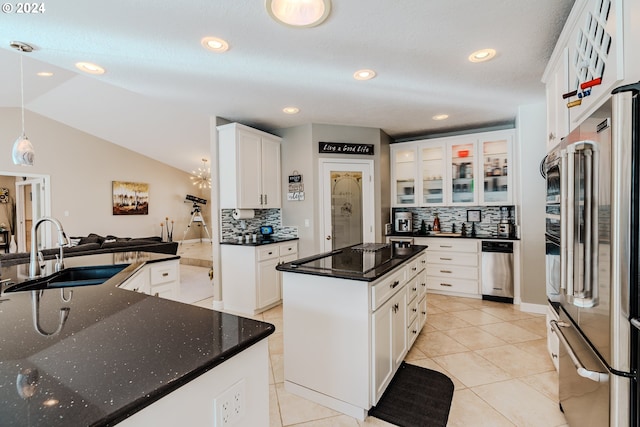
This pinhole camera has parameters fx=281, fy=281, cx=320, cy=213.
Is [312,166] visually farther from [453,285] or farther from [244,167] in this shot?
[453,285]

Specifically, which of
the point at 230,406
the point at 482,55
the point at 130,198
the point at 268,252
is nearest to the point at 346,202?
the point at 268,252

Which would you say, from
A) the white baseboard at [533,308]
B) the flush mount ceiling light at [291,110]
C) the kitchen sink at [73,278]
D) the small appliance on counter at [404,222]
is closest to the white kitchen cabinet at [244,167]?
the flush mount ceiling light at [291,110]

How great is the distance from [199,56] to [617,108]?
8.54 feet

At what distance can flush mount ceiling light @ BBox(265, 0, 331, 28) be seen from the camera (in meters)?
1.69

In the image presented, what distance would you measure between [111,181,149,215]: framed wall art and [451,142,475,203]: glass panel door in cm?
843

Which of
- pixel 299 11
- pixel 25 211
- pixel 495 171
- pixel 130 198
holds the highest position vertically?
pixel 299 11

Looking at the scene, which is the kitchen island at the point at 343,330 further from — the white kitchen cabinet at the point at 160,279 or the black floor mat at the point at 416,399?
the white kitchen cabinet at the point at 160,279

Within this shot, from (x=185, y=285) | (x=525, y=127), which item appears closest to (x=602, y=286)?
(x=525, y=127)

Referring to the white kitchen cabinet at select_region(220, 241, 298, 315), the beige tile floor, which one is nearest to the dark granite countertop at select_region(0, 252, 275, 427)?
the beige tile floor

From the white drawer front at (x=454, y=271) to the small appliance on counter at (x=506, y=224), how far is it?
0.64m

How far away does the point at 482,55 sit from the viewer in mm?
2322

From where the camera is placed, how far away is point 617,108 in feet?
3.44

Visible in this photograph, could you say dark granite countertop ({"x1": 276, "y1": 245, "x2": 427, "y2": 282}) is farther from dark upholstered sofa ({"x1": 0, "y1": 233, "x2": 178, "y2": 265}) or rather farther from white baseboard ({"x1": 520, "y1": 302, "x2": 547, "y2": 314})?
dark upholstered sofa ({"x1": 0, "y1": 233, "x2": 178, "y2": 265})

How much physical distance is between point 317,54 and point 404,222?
129 inches
